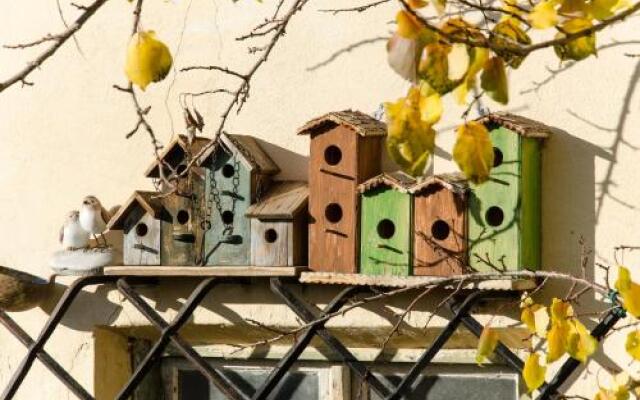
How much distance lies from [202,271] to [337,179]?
32cm

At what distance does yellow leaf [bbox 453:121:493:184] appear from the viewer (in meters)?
1.33

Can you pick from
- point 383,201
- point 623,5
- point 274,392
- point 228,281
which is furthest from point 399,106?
point 274,392

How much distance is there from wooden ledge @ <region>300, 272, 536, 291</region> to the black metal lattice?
5 centimetres

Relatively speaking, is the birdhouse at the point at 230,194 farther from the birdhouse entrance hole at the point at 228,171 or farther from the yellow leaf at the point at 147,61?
the yellow leaf at the point at 147,61

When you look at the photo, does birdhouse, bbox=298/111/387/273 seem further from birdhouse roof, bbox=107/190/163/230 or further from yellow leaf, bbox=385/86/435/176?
yellow leaf, bbox=385/86/435/176

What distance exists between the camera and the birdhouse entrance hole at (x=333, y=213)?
8.93 ft

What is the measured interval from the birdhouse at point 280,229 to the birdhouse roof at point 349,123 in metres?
0.13

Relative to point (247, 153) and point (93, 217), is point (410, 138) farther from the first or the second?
point (93, 217)

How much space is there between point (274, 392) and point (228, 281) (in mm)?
324

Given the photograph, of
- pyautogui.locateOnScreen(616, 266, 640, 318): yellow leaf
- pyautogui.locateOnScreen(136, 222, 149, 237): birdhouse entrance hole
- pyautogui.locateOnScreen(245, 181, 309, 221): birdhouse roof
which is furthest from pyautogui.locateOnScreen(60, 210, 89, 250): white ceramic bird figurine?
pyautogui.locateOnScreen(616, 266, 640, 318): yellow leaf

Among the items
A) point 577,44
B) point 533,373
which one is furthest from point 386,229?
point 577,44

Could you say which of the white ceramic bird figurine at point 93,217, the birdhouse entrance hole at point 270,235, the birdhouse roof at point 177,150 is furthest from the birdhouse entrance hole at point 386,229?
the white ceramic bird figurine at point 93,217

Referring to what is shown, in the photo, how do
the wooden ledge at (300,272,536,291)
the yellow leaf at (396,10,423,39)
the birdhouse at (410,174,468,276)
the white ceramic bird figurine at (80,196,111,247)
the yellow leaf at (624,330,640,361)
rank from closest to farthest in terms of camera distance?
1. the yellow leaf at (396,10,423,39)
2. the yellow leaf at (624,330,640,361)
3. the wooden ledge at (300,272,536,291)
4. the birdhouse at (410,174,468,276)
5. the white ceramic bird figurine at (80,196,111,247)

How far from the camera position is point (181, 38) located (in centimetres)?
301
